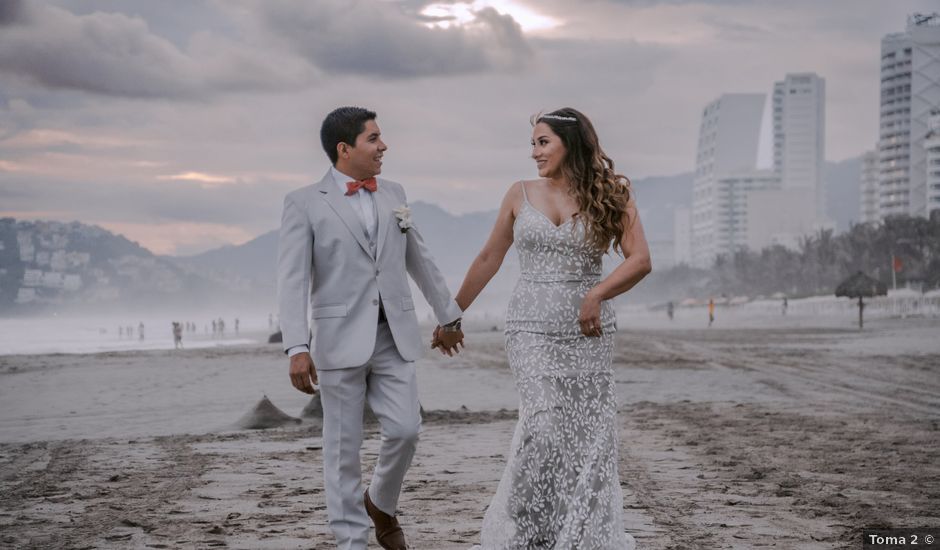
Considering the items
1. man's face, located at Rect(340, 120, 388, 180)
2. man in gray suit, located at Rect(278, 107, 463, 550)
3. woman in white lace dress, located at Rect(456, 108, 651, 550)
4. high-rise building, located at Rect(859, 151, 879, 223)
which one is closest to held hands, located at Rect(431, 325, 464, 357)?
man in gray suit, located at Rect(278, 107, 463, 550)

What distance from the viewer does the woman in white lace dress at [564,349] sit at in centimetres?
456

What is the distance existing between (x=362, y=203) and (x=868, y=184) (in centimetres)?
19597

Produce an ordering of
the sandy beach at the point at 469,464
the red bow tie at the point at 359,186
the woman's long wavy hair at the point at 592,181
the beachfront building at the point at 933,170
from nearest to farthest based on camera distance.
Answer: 1. the woman's long wavy hair at the point at 592,181
2. the red bow tie at the point at 359,186
3. the sandy beach at the point at 469,464
4. the beachfront building at the point at 933,170

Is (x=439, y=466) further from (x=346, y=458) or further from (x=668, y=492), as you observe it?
(x=346, y=458)

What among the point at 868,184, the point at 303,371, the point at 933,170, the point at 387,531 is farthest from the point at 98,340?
the point at 868,184

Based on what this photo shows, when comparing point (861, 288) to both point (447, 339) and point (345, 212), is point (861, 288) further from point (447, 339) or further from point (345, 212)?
point (345, 212)

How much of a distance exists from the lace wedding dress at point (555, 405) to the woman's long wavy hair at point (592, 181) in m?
0.09

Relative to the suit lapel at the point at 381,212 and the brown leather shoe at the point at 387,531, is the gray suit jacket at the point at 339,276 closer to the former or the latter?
the suit lapel at the point at 381,212

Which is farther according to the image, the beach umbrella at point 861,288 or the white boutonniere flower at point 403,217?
the beach umbrella at point 861,288

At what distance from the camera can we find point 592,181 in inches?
181

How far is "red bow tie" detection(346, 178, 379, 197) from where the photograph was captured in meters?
4.78

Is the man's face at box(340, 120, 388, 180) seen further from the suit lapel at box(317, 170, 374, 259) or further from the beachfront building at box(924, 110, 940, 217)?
the beachfront building at box(924, 110, 940, 217)

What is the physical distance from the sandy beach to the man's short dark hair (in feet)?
6.66

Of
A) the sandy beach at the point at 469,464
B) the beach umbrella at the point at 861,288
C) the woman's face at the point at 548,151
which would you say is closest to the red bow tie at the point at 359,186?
the woman's face at the point at 548,151
